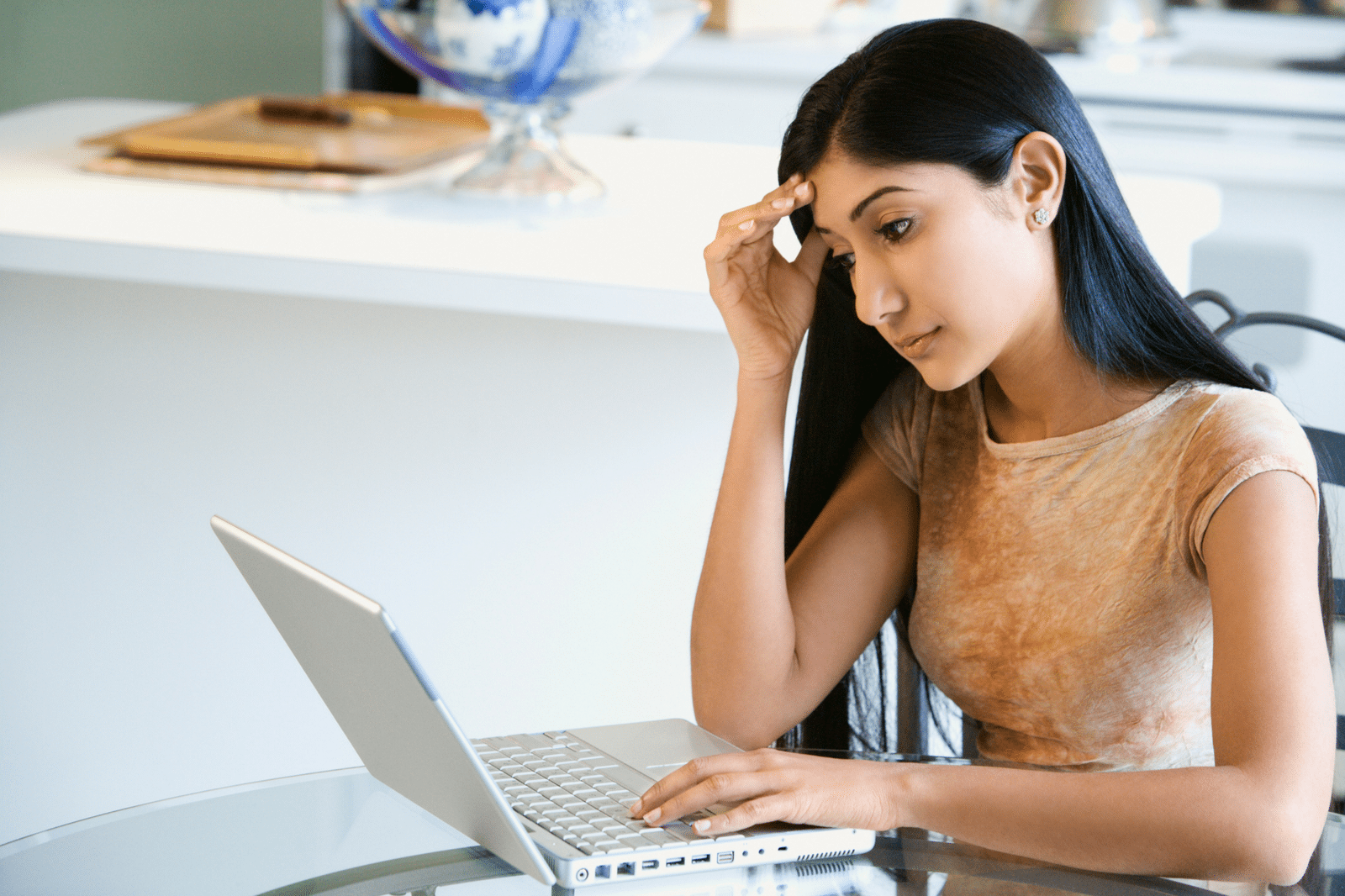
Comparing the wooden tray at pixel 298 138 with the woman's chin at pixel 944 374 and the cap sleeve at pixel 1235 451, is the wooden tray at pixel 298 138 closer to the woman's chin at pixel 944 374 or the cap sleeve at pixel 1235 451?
the woman's chin at pixel 944 374

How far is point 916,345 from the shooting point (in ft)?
3.58

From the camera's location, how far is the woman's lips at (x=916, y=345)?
1.08m

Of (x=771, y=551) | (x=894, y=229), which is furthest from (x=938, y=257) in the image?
(x=771, y=551)

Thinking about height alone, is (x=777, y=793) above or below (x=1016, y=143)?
below

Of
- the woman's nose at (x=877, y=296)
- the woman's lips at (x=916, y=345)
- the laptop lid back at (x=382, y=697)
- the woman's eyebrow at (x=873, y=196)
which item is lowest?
the laptop lid back at (x=382, y=697)

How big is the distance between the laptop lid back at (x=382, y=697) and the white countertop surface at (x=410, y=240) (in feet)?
1.89

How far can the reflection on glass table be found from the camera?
2.84 feet

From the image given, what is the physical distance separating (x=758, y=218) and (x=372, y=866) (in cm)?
57

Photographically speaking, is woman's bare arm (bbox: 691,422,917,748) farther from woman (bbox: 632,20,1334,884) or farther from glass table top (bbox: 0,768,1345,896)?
glass table top (bbox: 0,768,1345,896)

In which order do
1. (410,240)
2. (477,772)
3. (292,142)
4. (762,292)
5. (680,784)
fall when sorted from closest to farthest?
(477,772)
(680,784)
(762,292)
(410,240)
(292,142)

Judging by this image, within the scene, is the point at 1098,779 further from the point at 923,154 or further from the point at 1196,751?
the point at 923,154

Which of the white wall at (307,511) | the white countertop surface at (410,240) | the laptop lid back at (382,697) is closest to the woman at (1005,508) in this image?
the laptop lid back at (382,697)

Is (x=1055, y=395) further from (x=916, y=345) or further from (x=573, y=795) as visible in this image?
(x=573, y=795)

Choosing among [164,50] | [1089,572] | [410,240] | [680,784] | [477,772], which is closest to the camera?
[477,772]
